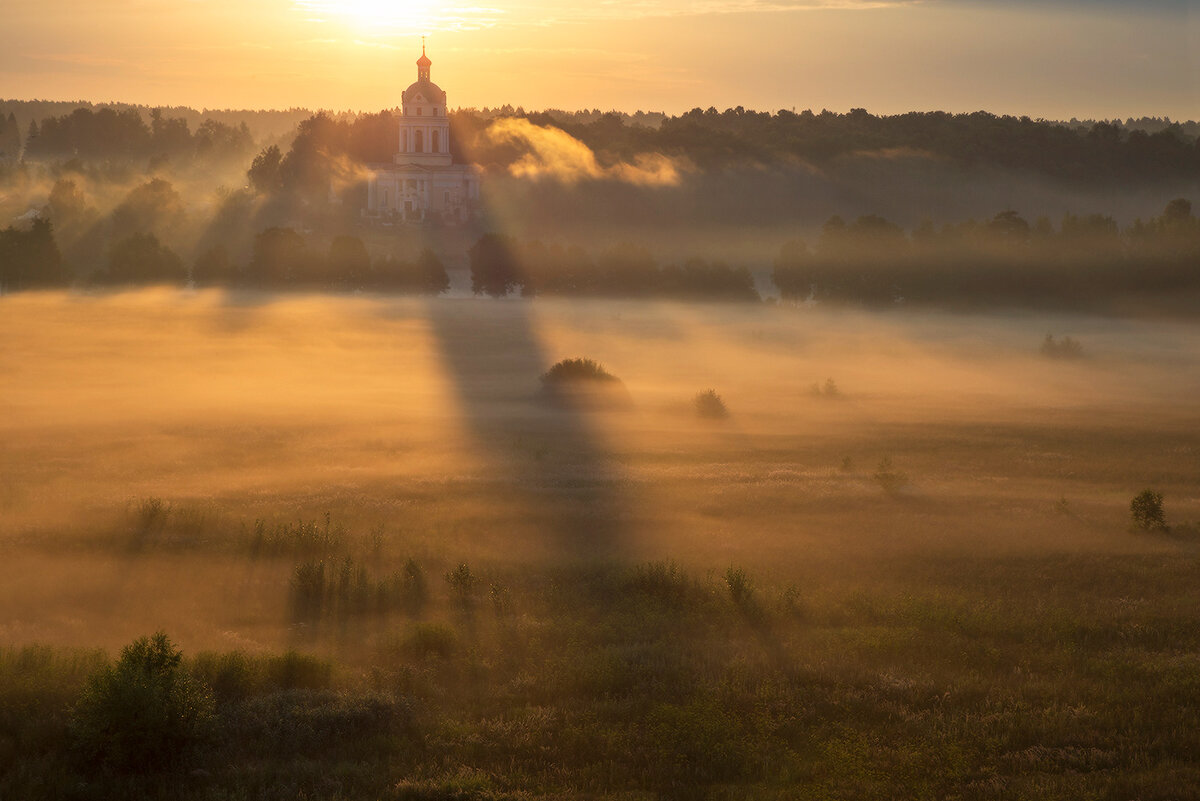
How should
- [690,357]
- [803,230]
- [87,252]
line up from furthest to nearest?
[803,230]
[87,252]
[690,357]

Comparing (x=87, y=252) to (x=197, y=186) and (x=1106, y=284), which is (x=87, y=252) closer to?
(x=197, y=186)

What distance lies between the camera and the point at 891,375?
224 feet

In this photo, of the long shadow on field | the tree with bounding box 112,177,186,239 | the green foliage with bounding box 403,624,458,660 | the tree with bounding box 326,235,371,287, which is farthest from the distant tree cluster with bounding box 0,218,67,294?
the green foliage with bounding box 403,624,458,660

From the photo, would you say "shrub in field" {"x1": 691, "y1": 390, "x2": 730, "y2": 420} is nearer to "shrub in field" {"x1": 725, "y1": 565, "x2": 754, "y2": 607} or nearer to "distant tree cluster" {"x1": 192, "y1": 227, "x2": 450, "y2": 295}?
"shrub in field" {"x1": 725, "y1": 565, "x2": 754, "y2": 607}

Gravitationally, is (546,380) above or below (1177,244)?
below

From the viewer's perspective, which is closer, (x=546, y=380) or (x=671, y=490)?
Answer: (x=671, y=490)

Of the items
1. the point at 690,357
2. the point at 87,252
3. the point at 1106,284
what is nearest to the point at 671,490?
the point at 690,357

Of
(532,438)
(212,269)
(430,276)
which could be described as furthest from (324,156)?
(532,438)

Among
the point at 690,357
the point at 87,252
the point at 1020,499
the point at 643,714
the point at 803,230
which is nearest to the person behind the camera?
the point at 643,714

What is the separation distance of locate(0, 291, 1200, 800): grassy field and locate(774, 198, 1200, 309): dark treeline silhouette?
55952mm

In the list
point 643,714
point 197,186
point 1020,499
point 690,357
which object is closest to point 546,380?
point 690,357

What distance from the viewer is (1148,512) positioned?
2902cm

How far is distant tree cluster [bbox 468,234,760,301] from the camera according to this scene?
10669cm

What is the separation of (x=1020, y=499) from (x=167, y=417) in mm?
32103
